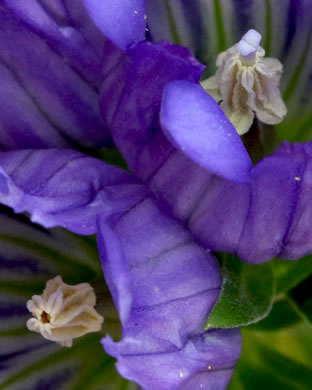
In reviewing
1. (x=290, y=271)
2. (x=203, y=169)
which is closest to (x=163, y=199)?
(x=203, y=169)

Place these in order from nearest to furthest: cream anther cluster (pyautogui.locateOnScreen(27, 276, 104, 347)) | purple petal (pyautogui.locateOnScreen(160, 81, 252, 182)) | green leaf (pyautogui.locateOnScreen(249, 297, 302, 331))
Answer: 1. purple petal (pyautogui.locateOnScreen(160, 81, 252, 182))
2. cream anther cluster (pyautogui.locateOnScreen(27, 276, 104, 347))
3. green leaf (pyautogui.locateOnScreen(249, 297, 302, 331))

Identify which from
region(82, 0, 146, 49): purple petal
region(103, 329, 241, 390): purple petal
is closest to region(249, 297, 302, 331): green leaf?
region(103, 329, 241, 390): purple petal

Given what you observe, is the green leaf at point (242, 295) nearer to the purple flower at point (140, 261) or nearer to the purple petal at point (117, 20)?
the purple flower at point (140, 261)

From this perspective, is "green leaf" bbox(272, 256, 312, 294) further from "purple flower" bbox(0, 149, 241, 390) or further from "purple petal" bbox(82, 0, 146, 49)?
"purple petal" bbox(82, 0, 146, 49)

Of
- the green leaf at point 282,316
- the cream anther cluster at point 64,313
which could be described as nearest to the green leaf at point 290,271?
the green leaf at point 282,316

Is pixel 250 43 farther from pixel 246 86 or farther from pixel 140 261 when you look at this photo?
pixel 140 261
